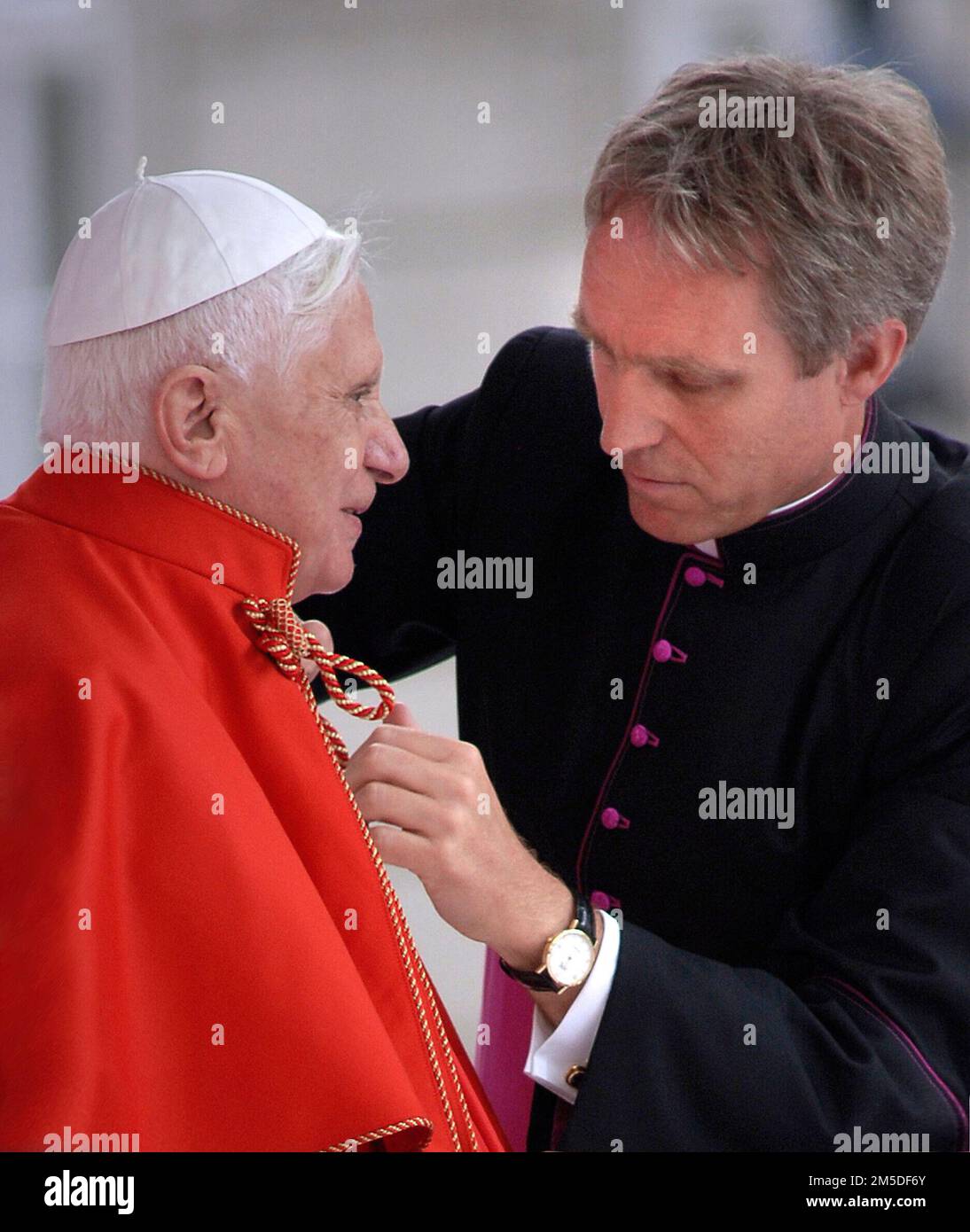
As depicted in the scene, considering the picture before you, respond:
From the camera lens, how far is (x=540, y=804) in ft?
6.07

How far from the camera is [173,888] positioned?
1.25m

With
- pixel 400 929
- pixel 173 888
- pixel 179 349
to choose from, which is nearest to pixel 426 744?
pixel 400 929

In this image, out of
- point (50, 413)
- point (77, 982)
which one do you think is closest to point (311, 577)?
point (50, 413)

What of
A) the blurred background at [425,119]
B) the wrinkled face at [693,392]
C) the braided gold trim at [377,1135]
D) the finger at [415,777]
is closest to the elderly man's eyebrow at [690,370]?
the wrinkled face at [693,392]

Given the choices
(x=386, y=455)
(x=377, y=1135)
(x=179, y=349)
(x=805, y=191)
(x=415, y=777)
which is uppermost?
(x=805, y=191)

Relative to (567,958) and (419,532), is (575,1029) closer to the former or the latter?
(567,958)

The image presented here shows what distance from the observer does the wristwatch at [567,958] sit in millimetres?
1435

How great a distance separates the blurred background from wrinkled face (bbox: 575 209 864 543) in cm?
405

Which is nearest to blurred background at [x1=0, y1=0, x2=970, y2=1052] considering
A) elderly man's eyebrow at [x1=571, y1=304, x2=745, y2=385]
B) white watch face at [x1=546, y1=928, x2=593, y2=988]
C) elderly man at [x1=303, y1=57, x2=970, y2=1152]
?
elderly man at [x1=303, y1=57, x2=970, y2=1152]

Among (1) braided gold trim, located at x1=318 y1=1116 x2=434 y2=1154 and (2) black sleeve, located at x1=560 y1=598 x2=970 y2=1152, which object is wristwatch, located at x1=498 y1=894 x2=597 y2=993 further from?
(1) braided gold trim, located at x1=318 y1=1116 x2=434 y2=1154

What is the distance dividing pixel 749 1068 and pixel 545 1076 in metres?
0.20

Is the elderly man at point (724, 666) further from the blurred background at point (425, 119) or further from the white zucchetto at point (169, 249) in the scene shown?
the blurred background at point (425, 119)
